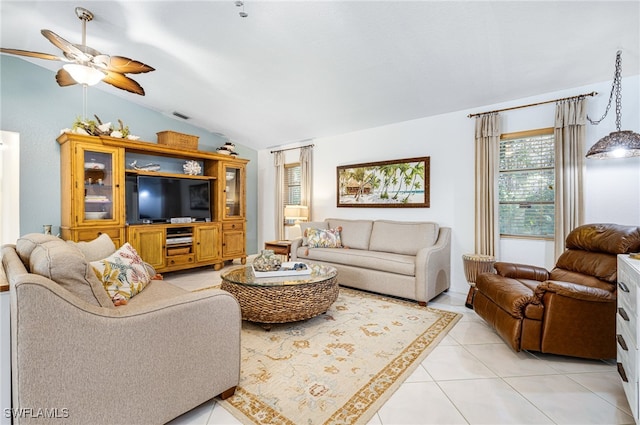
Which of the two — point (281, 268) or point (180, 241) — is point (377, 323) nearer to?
point (281, 268)

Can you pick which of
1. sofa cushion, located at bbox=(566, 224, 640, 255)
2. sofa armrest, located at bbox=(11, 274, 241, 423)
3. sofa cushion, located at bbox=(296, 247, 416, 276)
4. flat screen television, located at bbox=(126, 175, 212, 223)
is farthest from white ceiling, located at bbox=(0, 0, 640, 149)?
sofa armrest, located at bbox=(11, 274, 241, 423)

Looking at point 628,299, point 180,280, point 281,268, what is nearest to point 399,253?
point 281,268

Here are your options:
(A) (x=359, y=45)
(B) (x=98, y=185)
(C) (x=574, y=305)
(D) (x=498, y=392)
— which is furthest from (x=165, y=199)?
(C) (x=574, y=305)

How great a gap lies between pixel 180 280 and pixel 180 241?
0.62 metres

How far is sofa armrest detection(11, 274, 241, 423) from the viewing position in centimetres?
108

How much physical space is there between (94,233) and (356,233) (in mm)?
3607

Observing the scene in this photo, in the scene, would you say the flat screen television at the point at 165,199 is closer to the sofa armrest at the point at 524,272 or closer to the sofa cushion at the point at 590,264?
the sofa armrest at the point at 524,272

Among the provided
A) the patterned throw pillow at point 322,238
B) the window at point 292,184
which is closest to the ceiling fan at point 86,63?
the patterned throw pillow at point 322,238

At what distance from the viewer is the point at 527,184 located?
356 centimetres

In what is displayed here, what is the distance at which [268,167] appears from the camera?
6402 millimetres

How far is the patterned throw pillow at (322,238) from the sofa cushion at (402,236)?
53 cm

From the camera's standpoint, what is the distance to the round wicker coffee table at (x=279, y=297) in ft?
8.29

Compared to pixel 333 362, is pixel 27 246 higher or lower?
higher

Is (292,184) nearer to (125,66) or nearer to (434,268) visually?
(434,268)
